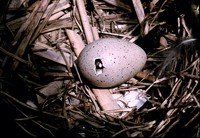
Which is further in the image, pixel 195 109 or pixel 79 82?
pixel 79 82

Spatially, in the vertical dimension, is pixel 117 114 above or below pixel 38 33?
below

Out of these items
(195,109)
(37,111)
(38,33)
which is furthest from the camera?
(38,33)

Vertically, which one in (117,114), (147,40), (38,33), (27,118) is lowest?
(117,114)

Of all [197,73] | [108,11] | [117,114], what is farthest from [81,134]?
[108,11]

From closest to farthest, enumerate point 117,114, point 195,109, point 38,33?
point 195,109 < point 117,114 < point 38,33

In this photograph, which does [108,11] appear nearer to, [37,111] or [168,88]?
Result: [168,88]
